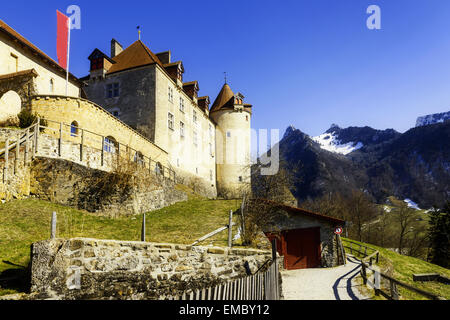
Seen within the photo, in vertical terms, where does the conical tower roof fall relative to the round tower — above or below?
above

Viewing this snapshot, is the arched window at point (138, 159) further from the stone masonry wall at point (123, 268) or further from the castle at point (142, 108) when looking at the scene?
the stone masonry wall at point (123, 268)

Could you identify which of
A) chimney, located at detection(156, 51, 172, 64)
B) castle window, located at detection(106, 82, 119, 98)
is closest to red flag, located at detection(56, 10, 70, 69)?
castle window, located at detection(106, 82, 119, 98)

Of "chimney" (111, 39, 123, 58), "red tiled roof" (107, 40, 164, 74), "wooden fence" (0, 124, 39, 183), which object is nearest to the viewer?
"wooden fence" (0, 124, 39, 183)

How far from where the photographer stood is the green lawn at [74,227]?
9628 mm

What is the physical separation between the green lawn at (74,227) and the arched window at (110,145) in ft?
17.6

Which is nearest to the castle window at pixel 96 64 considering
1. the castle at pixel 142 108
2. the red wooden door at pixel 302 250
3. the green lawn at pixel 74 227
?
the castle at pixel 142 108

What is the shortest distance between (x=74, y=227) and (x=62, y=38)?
17.0 m

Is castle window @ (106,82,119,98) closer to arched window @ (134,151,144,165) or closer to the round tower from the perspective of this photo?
arched window @ (134,151,144,165)

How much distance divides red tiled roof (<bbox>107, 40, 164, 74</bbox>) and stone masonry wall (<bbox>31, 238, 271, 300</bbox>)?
28.4 meters

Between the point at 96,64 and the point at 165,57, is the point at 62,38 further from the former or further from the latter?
the point at 165,57

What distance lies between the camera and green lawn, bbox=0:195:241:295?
9.63 m

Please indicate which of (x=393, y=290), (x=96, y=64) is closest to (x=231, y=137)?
(x=96, y=64)

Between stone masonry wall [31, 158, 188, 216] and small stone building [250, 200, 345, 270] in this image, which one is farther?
small stone building [250, 200, 345, 270]

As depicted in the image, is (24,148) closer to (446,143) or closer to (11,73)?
(11,73)
